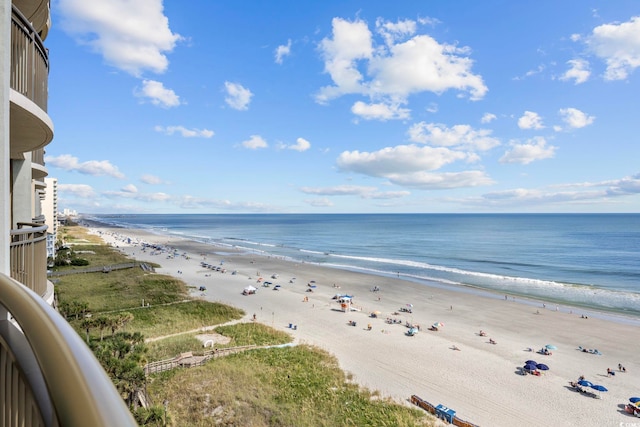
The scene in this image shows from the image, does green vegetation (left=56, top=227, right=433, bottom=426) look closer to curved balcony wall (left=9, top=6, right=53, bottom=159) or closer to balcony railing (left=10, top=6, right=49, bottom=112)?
curved balcony wall (left=9, top=6, right=53, bottom=159)

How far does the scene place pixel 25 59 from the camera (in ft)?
15.8

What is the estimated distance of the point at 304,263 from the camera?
202 ft

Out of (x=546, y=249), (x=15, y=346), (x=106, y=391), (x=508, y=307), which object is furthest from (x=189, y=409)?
(x=546, y=249)

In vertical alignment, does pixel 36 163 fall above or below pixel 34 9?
below

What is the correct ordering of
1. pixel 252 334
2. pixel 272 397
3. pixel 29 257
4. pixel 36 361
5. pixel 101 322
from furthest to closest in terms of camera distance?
pixel 252 334 → pixel 101 322 → pixel 272 397 → pixel 29 257 → pixel 36 361

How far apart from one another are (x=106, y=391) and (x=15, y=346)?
1.14m

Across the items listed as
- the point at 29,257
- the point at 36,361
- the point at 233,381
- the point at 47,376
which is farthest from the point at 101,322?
the point at 47,376

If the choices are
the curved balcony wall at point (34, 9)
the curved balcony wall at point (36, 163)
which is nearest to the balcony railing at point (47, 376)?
the curved balcony wall at point (34, 9)

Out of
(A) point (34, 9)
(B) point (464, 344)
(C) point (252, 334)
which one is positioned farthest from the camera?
(B) point (464, 344)

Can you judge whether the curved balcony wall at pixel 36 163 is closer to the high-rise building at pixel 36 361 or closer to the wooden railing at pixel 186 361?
the high-rise building at pixel 36 361

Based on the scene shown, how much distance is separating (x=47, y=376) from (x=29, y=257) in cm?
511

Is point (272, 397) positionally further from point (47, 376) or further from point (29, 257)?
point (47, 376)

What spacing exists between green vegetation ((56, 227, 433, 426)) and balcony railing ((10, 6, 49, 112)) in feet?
37.3

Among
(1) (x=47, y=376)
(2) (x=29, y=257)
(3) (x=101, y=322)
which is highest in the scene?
(1) (x=47, y=376)
